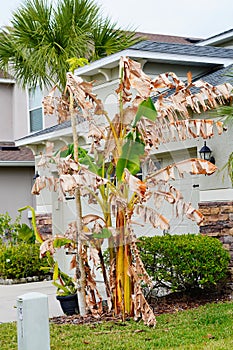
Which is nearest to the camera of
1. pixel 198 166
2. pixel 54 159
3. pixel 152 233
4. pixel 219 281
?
pixel 198 166

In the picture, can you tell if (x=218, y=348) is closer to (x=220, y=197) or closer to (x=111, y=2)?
(x=220, y=197)

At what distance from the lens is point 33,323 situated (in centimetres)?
642

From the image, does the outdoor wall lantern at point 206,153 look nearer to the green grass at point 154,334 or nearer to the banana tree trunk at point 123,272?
the banana tree trunk at point 123,272

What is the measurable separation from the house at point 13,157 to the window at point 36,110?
0.45 metres

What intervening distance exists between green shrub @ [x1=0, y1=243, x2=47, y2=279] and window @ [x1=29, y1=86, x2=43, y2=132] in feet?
20.8

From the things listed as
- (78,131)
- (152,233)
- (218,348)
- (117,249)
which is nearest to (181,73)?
(152,233)

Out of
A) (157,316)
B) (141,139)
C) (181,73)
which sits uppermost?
(181,73)

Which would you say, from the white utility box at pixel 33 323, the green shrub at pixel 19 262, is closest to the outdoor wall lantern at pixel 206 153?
the white utility box at pixel 33 323

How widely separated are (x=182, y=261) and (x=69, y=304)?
1843mm

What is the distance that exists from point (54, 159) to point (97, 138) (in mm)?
700

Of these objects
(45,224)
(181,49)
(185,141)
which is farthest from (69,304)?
(45,224)

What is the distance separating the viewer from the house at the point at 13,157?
20766mm

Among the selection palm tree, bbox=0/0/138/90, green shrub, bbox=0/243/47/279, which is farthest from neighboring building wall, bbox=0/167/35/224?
green shrub, bbox=0/243/47/279

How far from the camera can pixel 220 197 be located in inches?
425
